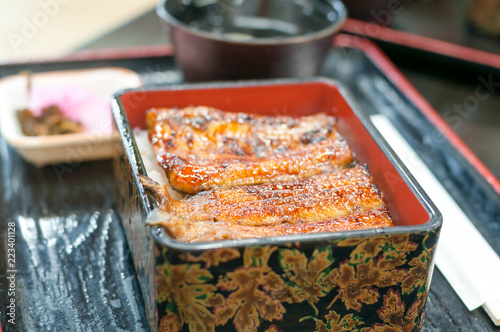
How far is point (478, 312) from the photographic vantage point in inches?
54.7

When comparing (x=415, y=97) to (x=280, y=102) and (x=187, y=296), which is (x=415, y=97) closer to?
(x=280, y=102)

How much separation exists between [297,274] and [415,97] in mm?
1321

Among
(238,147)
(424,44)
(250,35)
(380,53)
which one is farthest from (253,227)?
(424,44)

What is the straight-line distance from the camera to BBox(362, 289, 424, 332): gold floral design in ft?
3.82

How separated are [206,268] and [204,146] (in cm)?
51

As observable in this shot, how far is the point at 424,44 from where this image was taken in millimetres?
2543

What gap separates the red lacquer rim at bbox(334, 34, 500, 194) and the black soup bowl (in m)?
0.15

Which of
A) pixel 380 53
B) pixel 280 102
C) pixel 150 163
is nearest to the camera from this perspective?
pixel 150 163


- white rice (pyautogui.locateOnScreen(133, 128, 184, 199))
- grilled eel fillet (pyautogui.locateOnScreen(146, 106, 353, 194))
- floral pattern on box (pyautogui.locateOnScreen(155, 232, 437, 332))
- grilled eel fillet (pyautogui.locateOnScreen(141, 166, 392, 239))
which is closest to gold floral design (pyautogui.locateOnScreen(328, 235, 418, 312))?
floral pattern on box (pyautogui.locateOnScreen(155, 232, 437, 332))

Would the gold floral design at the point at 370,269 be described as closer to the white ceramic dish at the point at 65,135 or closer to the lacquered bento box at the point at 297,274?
the lacquered bento box at the point at 297,274

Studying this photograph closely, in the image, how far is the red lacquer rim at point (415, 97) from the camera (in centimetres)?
181

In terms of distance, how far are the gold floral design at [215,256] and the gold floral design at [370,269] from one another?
22 cm

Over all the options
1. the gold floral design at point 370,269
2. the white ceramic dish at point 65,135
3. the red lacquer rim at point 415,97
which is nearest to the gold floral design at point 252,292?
the gold floral design at point 370,269

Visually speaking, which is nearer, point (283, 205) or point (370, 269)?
point (370, 269)
